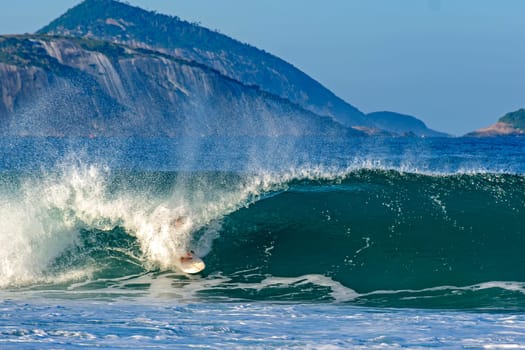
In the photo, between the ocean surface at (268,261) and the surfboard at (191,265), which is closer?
the ocean surface at (268,261)

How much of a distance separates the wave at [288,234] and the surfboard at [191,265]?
230 mm

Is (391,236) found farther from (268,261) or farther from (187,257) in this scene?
(187,257)

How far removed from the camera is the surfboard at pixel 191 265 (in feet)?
54.3

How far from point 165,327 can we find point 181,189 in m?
14.1

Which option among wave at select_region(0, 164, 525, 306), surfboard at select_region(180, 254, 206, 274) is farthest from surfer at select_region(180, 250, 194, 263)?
wave at select_region(0, 164, 525, 306)

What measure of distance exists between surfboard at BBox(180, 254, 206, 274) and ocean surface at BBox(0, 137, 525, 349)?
162 millimetres

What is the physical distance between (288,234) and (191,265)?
3.54 meters

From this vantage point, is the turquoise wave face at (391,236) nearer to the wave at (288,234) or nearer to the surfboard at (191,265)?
the wave at (288,234)

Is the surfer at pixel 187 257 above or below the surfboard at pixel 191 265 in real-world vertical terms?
above

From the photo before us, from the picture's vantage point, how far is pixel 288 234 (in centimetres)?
1945

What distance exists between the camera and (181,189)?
25.3m

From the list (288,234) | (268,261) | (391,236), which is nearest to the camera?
(268,261)

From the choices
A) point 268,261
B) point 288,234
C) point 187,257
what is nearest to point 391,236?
point 288,234

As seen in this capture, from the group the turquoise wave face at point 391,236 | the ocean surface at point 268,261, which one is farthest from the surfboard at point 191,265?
the turquoise wave face at point 391,236
